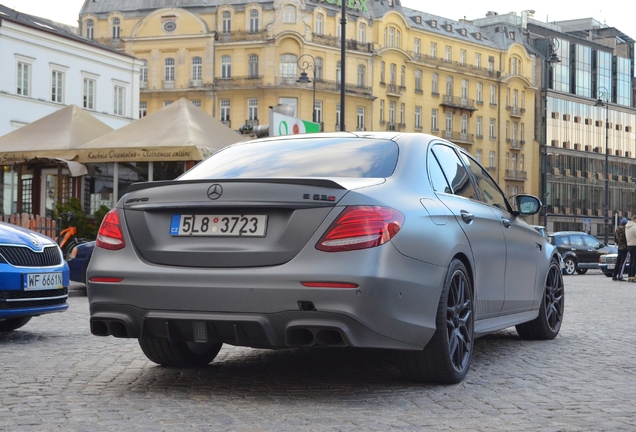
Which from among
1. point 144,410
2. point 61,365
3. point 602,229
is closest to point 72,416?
point 144,410

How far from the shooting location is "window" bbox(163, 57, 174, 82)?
255ft

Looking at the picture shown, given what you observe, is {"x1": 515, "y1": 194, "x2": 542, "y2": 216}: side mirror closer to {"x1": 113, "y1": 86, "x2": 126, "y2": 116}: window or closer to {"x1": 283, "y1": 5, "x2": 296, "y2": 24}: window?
{"x1": 113, "y1": 86, "x2": 126, "y2": 116}: window

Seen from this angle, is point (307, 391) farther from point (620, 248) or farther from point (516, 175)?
point (516, 175)

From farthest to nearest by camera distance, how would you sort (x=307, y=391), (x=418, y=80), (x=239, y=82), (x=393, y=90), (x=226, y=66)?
(x=418, y=80)
(x=393, y=90)
(x=226, y=66)
(x=239, y=82)
(x=307, y=391)

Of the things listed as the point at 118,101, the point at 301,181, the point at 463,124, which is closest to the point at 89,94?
the point at 118,101

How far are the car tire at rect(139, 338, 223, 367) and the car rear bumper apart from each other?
3.00 ft

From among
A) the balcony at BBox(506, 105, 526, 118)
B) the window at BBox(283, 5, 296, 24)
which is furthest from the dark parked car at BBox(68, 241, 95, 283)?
the balcony at BBox(506, 105, 526, 118)

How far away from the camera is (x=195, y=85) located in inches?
3056

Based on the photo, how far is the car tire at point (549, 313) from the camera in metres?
8.80

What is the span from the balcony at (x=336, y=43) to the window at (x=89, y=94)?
95.3 ft

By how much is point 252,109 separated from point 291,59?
15.7 feet

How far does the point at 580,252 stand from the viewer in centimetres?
3756

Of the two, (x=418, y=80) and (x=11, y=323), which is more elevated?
(x=418, y=80)

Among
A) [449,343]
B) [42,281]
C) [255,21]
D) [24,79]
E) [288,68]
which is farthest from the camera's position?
[255,21]
